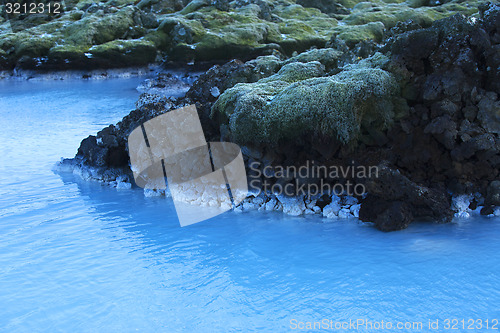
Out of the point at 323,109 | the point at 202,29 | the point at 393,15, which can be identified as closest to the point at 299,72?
the point at 323,109

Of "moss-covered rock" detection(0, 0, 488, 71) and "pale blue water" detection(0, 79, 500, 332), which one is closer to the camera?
"pale blue water" detection(0, 79, 500, 332)

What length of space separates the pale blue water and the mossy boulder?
3462 millimetres

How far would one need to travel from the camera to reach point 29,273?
14.5 metres

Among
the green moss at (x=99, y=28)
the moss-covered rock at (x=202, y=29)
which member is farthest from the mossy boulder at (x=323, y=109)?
the green moss at (x=99, y=28)

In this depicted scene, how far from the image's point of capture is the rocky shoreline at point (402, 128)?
16.4 meters

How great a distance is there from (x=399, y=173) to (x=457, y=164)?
258cm

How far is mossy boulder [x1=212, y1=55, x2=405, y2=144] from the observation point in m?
17.3

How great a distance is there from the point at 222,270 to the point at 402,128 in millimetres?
9066

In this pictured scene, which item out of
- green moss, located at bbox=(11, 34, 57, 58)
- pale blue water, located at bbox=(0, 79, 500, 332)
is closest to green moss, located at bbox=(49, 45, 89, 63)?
green moss, located at bbox=(11, 34, 57, 58)

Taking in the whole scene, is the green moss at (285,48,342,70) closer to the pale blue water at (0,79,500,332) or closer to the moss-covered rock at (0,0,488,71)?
the pale blue water at (0,79,500,332)

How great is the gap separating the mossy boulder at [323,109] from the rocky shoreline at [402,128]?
0.04 m

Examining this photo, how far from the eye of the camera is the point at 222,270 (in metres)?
14.2

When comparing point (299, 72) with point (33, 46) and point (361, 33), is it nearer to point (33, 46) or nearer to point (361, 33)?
point (361, 33)

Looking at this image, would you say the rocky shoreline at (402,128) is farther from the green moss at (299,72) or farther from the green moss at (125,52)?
the green moss at (125,52)
